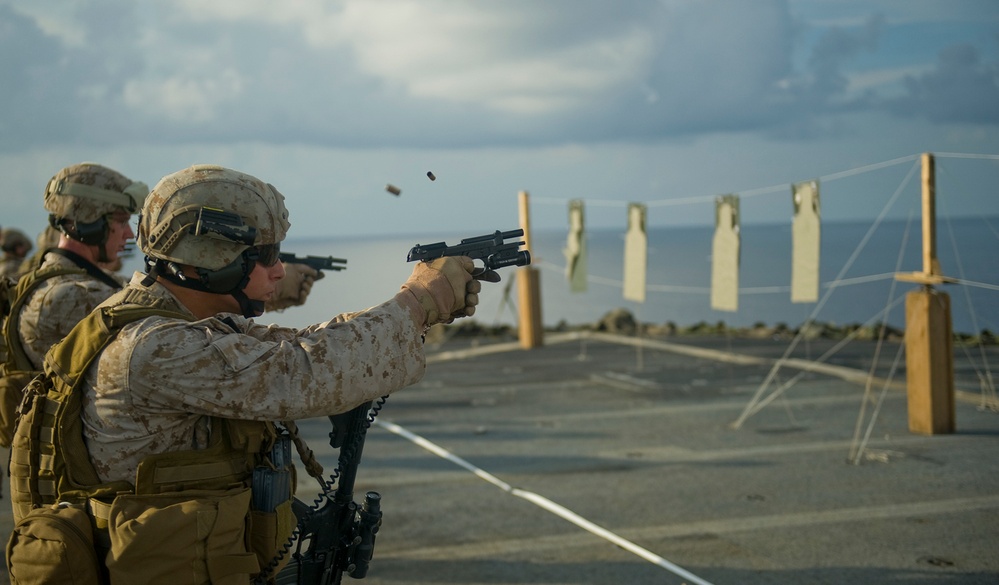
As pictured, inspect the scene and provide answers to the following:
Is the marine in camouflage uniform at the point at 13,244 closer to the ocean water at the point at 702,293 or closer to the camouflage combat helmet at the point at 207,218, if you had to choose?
the ocean water at the point at 702,293

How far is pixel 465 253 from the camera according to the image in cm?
318

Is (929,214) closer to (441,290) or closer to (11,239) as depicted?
(441,290)

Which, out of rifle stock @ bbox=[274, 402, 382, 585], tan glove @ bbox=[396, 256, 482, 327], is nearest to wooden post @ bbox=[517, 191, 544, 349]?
rifle stock @ bbox=[274, 402, 382, 585]

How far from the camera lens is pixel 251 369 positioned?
101 inches

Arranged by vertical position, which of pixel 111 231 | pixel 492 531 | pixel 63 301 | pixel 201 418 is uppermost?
pixel 111 231

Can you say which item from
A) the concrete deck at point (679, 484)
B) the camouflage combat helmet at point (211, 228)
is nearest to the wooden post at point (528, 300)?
the concrete deck at point (679, 484)

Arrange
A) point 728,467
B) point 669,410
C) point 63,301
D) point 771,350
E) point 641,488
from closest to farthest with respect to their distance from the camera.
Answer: point 63,301, point 641,488, point 728,467, point 669,410, point 771,350

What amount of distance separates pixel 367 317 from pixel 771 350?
13152 millimetres

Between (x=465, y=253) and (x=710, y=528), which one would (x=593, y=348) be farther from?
(x=465, y=253)

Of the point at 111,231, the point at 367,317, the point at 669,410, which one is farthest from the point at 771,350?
the point at 367,317

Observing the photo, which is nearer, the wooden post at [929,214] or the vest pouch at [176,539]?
the vest pouch at [176,539]

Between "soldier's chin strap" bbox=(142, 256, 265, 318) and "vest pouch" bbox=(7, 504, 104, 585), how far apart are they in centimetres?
73

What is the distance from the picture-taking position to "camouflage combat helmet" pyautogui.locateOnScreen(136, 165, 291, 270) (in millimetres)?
2750

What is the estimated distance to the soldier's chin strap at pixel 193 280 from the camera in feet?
9.28
